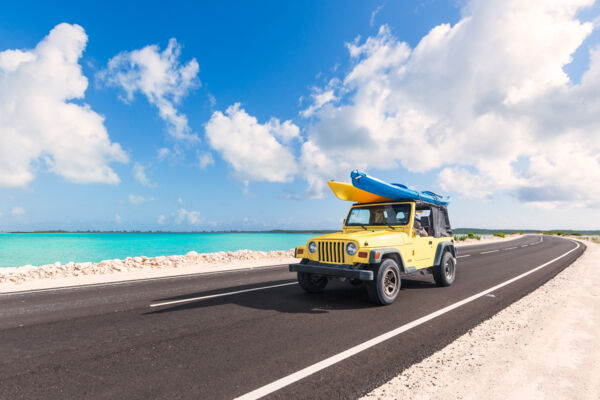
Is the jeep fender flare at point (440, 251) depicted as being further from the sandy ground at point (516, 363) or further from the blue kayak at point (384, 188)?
the sandy ground at point (516, 363)

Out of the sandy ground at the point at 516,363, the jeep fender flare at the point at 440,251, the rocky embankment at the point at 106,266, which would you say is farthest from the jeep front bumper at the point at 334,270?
the rocky embankment at the point at 106,266

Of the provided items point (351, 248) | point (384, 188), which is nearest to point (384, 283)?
point (351, 248)

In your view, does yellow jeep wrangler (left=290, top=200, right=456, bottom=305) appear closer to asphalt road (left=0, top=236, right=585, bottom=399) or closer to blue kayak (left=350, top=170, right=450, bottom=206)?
blue kayak (left=350, top=170, right=450, bottom=206)

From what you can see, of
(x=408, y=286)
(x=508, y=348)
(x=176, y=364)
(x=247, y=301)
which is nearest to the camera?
(x=176, y=364)

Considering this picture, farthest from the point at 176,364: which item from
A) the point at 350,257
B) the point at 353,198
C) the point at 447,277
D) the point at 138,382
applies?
the point at 447,277

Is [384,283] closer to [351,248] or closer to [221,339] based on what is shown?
[351,248]

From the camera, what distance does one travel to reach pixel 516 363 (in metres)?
3.40

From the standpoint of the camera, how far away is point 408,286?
26.9ft

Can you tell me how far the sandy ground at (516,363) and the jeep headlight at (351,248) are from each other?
223 centimetres

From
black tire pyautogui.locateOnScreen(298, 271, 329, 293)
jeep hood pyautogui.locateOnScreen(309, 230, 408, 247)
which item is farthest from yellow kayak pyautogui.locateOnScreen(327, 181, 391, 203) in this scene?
black tire pyautogui.locateOnScreen(298, 271, 329, 293)

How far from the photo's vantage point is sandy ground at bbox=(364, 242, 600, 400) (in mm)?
2820

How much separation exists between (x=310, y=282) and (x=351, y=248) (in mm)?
1715

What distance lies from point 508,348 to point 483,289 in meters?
4.49

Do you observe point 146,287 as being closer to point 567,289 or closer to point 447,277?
point 447,277
